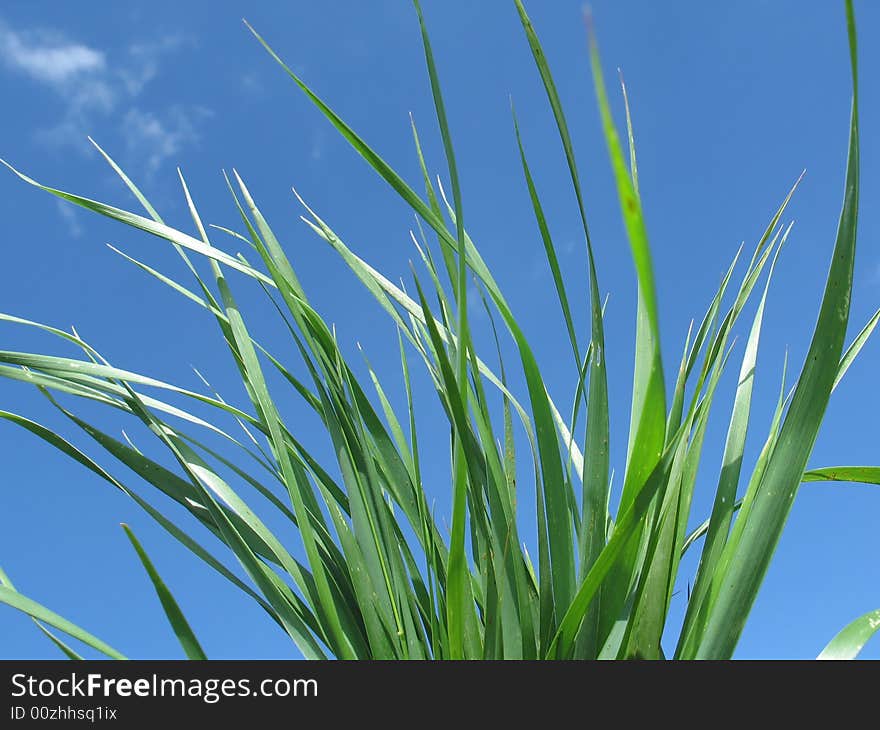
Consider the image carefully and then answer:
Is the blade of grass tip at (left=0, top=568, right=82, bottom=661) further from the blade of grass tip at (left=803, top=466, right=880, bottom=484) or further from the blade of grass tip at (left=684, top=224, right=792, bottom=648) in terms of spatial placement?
the blade of grass tip at (left=803, top=466, right=880, bottom=484)

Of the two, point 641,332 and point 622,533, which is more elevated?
point 641,332

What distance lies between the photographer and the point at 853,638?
0.60 metres

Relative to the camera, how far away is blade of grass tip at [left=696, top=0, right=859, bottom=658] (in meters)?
0.53

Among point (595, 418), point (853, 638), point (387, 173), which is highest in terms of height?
point (387, 173)

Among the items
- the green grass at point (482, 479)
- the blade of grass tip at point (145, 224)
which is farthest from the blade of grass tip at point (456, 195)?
the blade of grass tip at point (145, 224)

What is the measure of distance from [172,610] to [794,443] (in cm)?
48

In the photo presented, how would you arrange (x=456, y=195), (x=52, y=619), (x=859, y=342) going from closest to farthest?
(x=456, y=195), (x=52, y=619), (x=859, y=342)

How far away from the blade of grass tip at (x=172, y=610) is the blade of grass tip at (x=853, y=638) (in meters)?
0.49

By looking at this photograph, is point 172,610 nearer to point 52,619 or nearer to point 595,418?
point 52,619

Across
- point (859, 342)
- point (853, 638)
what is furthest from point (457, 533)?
point (859, 342)

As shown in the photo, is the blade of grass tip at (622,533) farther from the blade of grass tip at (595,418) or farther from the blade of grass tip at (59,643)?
the blade of grass tip at (59,643)

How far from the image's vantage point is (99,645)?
25.7 inches
